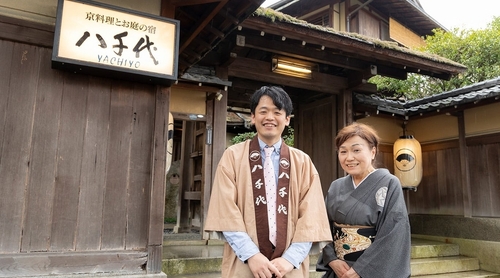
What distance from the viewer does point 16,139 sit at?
11.0 feet

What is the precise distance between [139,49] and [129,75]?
0.89ft

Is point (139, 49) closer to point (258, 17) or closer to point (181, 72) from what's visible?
point (181, 72)

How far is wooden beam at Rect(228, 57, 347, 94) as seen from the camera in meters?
7.02

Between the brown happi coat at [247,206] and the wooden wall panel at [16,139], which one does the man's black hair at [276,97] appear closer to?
the brown happi coat at [247,206]

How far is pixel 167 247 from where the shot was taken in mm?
6348

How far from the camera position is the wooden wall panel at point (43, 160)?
334 cm

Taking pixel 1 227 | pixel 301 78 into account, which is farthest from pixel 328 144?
pixel 1 227

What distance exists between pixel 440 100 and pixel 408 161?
1.58m

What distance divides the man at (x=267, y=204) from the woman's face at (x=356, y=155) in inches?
18.5

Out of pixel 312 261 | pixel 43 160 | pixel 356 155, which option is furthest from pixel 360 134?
pixel 312 261

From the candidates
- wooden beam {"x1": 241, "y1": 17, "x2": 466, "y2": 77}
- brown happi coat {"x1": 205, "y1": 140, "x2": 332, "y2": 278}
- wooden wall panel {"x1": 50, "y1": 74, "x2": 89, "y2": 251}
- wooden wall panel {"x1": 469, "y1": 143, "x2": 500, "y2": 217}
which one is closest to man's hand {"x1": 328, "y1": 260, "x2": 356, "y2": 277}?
brown happi coat {"x1": 205, "y1": 140, "x2": 332, "y2": 278}

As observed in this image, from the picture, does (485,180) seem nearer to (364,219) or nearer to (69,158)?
(364,219)

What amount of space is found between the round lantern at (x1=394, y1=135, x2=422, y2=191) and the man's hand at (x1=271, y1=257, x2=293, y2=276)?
22.9ft

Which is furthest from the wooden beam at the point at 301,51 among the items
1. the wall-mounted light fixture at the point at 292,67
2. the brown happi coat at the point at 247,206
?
the brown happi coat at the point at 247,206
